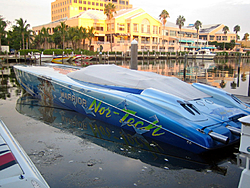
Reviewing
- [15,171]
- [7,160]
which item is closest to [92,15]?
[7,160]

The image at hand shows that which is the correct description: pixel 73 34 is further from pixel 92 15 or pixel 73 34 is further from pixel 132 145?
pixel 132 145

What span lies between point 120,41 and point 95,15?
858cm

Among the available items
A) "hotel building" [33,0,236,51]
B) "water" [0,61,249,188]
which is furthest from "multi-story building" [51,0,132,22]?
"water" [0,61,249,188]

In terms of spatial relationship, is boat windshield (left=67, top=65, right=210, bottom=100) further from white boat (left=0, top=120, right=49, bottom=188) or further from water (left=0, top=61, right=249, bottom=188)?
white boat (left=0, top=120, right=49, bottom=188)

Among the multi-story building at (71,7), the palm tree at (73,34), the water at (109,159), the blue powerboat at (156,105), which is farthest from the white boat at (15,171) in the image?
the multi-story building at (71,7)

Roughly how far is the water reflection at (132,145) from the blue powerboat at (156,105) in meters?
0.16

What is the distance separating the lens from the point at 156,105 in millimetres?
4391

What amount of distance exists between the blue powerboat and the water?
23 cm

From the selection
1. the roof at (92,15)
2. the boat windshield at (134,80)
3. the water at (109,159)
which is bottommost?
the water at (109,159)

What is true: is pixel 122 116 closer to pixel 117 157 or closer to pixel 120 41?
pixel 117 157

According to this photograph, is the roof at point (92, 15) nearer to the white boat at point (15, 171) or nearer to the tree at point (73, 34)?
the tree at point (73, 34)

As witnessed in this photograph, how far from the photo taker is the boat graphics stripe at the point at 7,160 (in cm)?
209

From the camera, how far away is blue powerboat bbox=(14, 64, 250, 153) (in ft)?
12.9

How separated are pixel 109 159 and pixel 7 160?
76.9 inches
